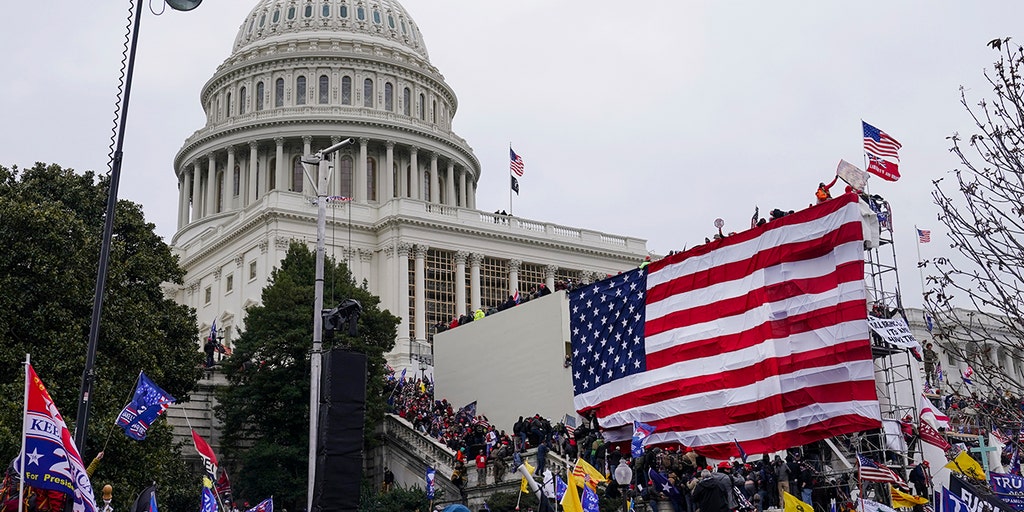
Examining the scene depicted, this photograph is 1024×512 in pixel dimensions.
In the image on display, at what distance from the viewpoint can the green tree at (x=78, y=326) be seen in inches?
1243

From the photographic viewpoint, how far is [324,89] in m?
93.7

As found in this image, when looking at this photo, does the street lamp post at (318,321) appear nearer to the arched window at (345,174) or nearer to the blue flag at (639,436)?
the blue flag at (639,436)

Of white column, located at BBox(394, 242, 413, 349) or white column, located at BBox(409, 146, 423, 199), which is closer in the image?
white column, located at BBox(394, 242, 413, 349)

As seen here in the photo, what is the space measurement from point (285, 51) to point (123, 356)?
63892 mm

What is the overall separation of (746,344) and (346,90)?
242 feet

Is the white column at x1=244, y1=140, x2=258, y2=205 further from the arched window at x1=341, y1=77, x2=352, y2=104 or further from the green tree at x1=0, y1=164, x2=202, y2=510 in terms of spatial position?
the green tree at x1=0, y1=164, x2=202, y2=510

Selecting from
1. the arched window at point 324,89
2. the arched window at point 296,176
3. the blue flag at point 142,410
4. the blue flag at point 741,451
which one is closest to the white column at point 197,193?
the arched window at point 296,176

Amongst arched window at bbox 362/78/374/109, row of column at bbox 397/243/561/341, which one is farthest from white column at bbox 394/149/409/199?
row of column at bbox 397/243/561/341

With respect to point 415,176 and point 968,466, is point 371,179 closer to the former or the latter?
point 415,176

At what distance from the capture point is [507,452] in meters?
34.2

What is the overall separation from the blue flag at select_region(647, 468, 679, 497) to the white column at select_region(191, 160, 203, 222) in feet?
238

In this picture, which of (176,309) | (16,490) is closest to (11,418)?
(176,309)

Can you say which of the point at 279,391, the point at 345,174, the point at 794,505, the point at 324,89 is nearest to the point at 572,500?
the point at 794,505

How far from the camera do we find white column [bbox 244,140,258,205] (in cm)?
8806
